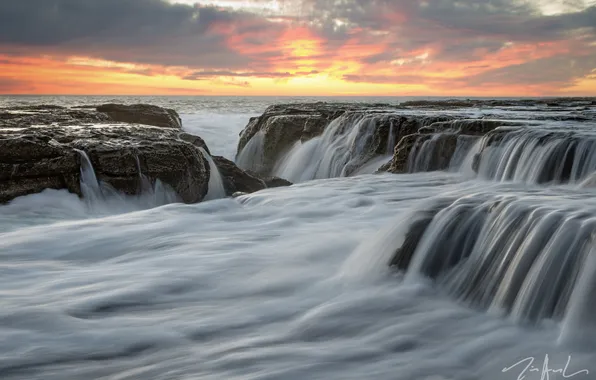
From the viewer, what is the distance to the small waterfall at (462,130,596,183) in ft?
25.2

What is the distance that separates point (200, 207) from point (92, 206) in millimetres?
2096

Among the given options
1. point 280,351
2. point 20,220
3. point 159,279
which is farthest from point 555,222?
point 20,220

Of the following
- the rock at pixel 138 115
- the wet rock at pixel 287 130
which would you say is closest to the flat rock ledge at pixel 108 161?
the wet rock at pixel 287 130

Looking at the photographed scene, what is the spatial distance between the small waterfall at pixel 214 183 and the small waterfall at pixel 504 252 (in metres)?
6.20

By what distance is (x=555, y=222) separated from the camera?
3.85 metres

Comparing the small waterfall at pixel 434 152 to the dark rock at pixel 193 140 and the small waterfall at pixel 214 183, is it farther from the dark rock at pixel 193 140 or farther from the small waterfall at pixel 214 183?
the dark rock at pixel 193 140

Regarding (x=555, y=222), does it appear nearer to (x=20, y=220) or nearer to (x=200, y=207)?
(x=200, y=207)

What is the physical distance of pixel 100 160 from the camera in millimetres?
8859

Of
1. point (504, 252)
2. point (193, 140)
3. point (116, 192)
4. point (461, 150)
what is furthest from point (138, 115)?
point (504, 252)

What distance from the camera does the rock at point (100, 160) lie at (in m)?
8.25

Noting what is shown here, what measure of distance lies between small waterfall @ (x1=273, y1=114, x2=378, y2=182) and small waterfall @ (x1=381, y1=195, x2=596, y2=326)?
26.8 feet

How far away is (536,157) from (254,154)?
36.4 ft

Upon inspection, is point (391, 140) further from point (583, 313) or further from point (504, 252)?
point (583, 313)

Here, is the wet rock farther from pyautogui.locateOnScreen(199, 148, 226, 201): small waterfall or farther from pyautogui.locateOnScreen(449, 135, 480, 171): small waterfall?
pyautogui.locateOnScreen(449, 135, 480, 171): small waterfall
